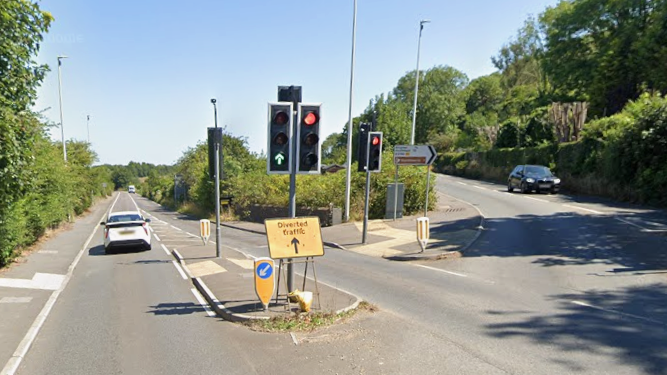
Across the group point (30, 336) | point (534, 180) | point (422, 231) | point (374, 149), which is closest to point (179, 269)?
point (30, 336)

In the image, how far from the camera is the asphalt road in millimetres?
5879

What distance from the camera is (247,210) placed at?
34906 millimetres

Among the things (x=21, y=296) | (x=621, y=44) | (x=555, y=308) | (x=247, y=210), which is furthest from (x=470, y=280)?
(x=621, y=44)

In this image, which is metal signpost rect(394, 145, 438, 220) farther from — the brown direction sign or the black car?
the black car

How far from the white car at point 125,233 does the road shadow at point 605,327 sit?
50.5ft

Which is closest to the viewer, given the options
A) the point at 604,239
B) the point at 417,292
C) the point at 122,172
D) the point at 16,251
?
the point at 417,292

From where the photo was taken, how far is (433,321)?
7434mm

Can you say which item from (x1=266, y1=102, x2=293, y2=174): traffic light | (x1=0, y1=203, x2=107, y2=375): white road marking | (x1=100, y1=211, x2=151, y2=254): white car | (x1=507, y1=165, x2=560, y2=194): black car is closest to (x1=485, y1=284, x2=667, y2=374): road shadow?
(x1=266, y1=102, x2=293, y2=174): traffic light

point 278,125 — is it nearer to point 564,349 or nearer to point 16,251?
point 564,349

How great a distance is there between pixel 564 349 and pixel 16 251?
17.2m

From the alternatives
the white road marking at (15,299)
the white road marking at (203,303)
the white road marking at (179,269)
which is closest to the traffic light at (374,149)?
the white road marking at (179,269)

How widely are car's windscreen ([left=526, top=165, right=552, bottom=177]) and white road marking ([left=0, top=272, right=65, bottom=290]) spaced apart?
23716mm

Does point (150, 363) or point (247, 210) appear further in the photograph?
point (247, 210)

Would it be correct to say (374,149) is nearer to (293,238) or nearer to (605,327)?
(293,238)
